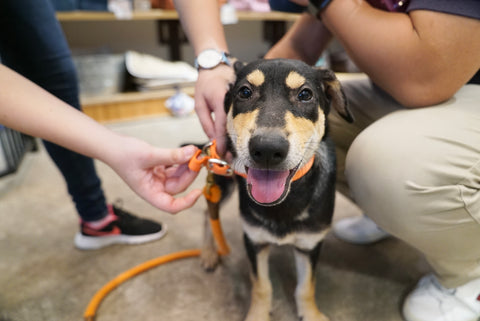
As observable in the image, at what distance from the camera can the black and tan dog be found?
0.69m

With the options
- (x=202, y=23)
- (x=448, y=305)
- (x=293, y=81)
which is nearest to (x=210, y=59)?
(x=202, y=23)

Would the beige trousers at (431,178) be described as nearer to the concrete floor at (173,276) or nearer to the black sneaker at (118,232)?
the concrete floor at (173,276)

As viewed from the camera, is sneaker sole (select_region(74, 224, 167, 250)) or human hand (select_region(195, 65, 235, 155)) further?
sneaker sole (select_region(74, 224, 167, 250))

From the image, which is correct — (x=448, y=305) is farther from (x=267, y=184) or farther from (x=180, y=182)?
(x=180, y=182)

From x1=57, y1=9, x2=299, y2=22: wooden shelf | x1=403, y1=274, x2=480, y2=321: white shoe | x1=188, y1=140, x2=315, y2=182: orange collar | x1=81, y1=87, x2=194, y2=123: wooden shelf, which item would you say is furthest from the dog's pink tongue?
x1=81, y1=87, x2=194, y2=123: wooden shelf

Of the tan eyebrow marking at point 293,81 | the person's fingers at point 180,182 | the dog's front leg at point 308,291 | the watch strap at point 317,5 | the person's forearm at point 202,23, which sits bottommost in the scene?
the dog's front leg at point 308,291

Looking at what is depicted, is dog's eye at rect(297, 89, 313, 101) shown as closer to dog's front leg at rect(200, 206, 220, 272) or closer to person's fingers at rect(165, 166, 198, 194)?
person's fingers at rect(165, 166, 198, 194)

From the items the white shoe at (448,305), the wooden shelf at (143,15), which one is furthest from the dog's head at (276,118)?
the wooden shelf at (143,15)

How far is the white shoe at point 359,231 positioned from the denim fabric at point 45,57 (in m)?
1.00

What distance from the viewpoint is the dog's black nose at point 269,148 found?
2.11 ft

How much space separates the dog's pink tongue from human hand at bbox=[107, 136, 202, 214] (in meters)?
0.21

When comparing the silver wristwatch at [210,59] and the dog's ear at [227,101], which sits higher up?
the silver wristwatch at [210,59]

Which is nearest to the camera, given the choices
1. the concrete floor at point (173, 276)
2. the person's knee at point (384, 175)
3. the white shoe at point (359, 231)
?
the person's knee at point (384, 175)

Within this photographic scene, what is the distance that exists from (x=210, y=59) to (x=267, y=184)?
0.44 meters
